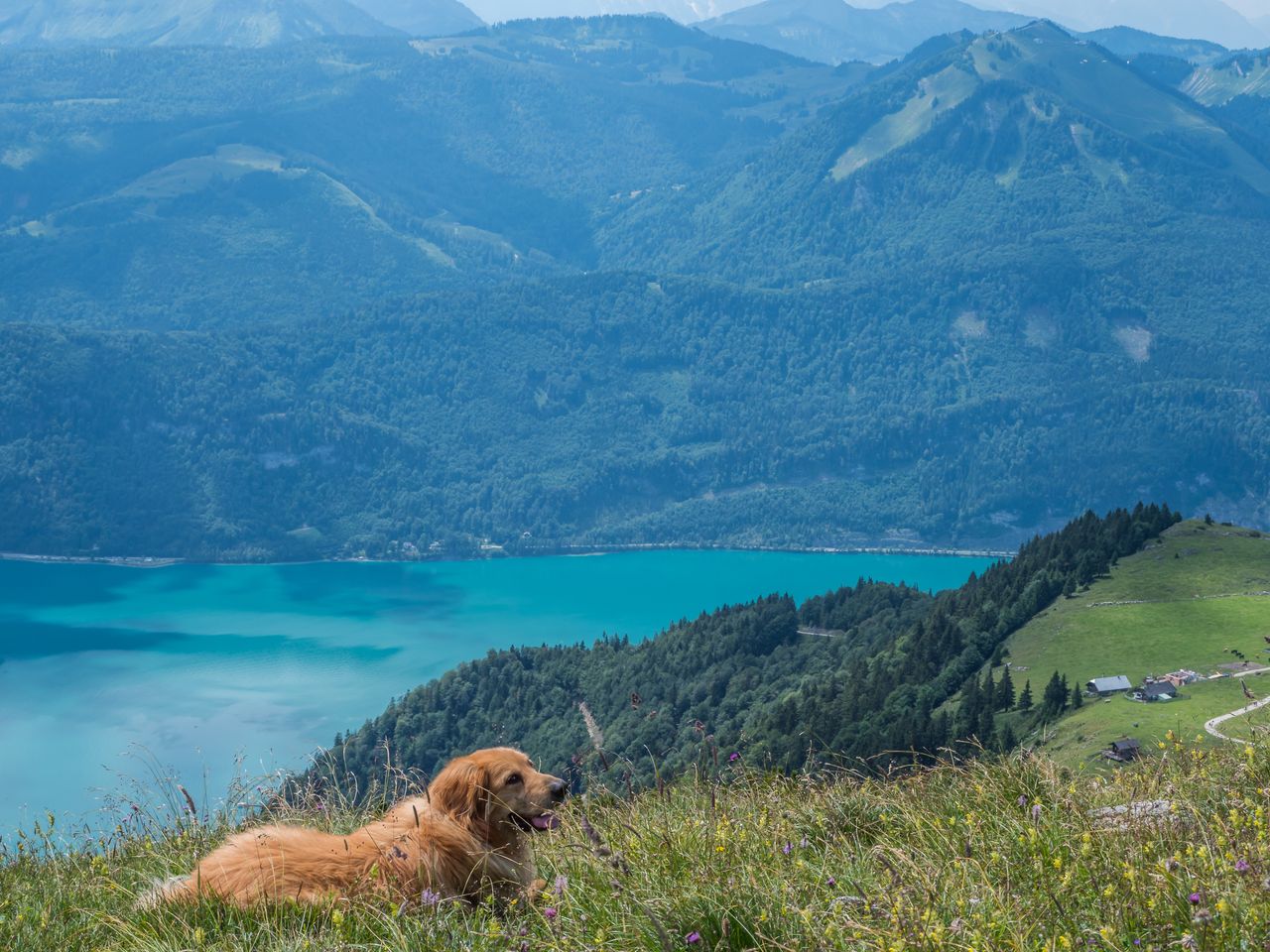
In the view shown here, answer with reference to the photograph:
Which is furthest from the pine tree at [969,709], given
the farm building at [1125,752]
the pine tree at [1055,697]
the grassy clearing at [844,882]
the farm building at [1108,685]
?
the grassy clearing at [844,882]

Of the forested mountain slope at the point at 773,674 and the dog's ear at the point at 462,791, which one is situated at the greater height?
the dog's ear at the point at 462,791

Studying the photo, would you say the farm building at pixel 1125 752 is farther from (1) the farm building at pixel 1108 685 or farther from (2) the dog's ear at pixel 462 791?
(1) the farm building at pixel 1108 685

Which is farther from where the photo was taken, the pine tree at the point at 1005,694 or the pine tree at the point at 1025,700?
the pine tree at the point at 1005,694

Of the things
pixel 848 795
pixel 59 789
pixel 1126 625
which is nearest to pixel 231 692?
pixel 59 789

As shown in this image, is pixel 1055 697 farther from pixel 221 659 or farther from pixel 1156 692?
pixel 221 659

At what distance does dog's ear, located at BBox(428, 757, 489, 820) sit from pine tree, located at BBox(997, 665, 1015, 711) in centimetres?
5854

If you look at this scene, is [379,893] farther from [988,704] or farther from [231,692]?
[231,692]

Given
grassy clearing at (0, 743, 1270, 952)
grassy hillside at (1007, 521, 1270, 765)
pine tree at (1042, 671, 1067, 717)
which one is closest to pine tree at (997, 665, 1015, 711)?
pine tree at (1042, 671, 1067, 717)

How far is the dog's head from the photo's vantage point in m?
7.23

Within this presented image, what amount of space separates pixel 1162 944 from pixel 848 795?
3.17 m

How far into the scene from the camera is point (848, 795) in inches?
328

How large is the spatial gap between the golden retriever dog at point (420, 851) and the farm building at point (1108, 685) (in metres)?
56.7

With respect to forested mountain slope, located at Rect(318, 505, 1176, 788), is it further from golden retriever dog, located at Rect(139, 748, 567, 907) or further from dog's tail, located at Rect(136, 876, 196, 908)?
dog's tail, located at Rect(136, 876, 196, 908)

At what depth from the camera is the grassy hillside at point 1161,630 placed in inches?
2009
